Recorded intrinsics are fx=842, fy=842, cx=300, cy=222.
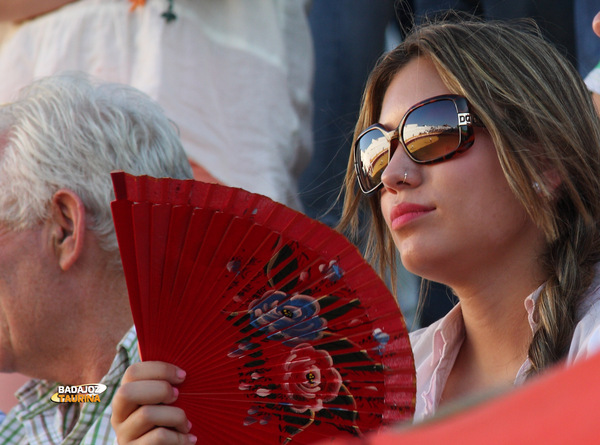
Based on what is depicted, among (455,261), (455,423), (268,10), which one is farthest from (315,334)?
(268,10)

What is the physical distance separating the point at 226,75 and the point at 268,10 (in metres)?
0.33

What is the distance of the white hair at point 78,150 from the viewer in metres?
2.45

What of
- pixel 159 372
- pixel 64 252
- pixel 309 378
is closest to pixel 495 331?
pixel 309 378

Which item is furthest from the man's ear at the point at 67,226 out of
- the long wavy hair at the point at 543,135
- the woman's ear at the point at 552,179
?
the woman's ear at the point at 552,179

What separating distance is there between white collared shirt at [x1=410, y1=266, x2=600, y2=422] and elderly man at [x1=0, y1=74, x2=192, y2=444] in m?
0.85

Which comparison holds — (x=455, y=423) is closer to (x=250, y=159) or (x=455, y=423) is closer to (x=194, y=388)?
(x=194, y=388)

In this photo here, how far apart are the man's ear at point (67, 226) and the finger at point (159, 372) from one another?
0.88 meters

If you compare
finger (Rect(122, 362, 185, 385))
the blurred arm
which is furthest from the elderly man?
the blurred arm

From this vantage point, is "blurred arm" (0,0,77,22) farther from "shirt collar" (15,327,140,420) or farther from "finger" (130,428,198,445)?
"finger" (130,428,198,445)

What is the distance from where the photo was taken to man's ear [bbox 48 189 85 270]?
2.43m

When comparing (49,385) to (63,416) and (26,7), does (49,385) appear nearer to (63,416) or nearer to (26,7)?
(63,416)

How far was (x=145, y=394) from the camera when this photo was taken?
1.62m

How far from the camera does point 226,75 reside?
3.38 metres

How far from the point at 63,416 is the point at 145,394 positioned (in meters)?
1.02
